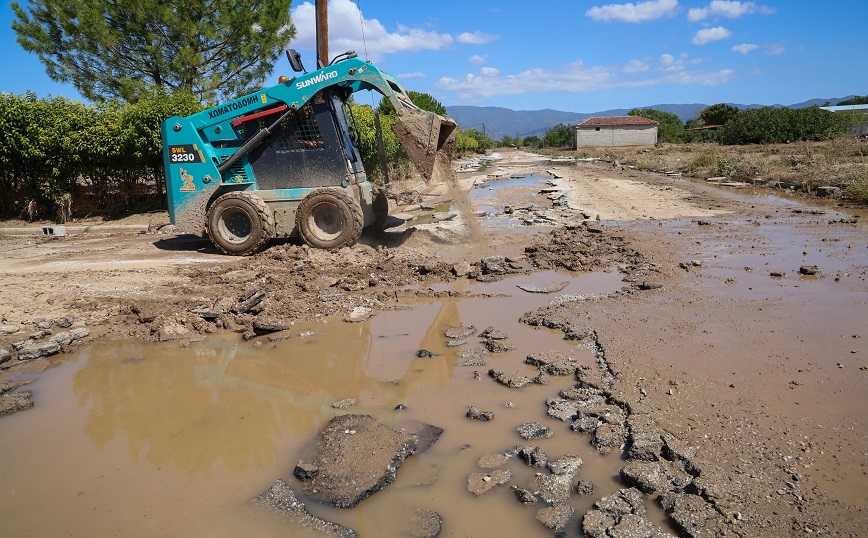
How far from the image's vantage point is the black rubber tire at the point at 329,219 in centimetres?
891

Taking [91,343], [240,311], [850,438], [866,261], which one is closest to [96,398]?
Answer: [91,343]

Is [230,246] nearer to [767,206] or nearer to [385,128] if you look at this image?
[385,128]

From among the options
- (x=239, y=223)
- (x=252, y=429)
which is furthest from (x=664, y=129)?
(x=252, y=429)

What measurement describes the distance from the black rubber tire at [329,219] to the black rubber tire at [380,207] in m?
1.11

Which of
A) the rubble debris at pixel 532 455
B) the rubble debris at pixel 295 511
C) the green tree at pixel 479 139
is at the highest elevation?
the green tree at pixel 479 139

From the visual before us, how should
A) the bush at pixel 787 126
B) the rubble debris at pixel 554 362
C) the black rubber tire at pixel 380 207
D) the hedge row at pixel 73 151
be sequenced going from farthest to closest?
the bush at pixel 787 126 → the hedge row at pixel 73 151 → the black rubber tire at pixel 380 207 → the rubble debris at pixel 554 362

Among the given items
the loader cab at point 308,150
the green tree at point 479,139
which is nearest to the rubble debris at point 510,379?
the loader cab at point 308,150

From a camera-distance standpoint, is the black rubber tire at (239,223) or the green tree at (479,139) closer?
the black rubber tire at (239,223)

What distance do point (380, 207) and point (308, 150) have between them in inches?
73.2

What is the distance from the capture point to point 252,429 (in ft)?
14.0

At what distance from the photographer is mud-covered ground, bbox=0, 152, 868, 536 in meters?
3.42

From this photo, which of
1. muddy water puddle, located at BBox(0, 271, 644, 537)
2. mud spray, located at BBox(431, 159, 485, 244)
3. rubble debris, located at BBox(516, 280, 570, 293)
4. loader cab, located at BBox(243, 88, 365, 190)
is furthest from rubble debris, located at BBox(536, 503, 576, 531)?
loader cab, located at BBox(243, 88, 365, 190)

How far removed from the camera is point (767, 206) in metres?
14.0

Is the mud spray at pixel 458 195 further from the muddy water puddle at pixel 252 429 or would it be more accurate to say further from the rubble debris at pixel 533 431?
the rubble debris at pixel 533 431
